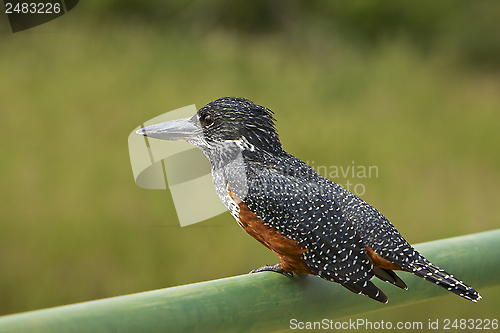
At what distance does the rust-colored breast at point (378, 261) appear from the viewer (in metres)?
0.80

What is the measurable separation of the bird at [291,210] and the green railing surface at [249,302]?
0.04 m

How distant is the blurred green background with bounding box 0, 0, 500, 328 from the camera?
1.72 m

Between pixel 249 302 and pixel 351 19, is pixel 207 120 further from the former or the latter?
pixel 351 19

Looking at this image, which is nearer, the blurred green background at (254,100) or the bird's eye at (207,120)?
the bird's eye at (207,120)

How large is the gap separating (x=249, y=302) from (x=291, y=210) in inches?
8.9

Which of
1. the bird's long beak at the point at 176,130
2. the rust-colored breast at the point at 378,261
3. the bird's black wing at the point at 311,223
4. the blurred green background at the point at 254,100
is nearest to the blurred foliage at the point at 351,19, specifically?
the blurred green background at the point at 254,100

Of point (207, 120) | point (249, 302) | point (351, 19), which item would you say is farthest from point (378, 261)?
point (351, 19)

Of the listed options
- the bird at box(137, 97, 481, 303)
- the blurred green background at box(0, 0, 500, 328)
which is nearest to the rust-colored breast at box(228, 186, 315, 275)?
the bird at box(137, 97, 481, 303)

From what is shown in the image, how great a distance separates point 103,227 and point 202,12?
1.27 metres

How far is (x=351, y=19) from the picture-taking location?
9.32ft

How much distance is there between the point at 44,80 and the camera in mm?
1797

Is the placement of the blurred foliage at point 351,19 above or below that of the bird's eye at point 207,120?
above

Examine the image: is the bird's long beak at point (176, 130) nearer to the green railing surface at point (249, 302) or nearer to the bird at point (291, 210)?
the bird at point (291, 210)

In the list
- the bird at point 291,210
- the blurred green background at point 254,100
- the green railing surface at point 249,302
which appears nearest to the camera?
the green railing surface at point 249,302
